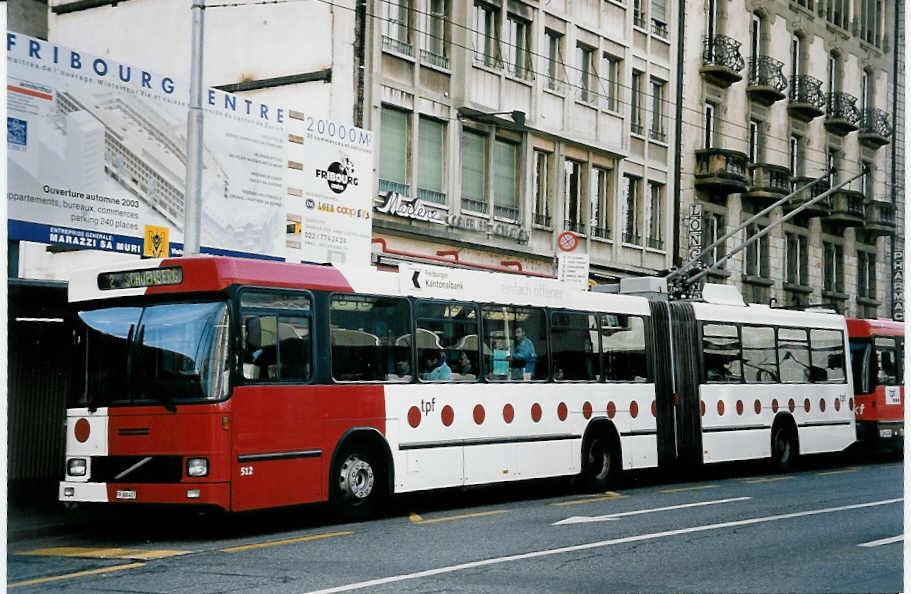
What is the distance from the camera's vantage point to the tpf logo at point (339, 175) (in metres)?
26.9

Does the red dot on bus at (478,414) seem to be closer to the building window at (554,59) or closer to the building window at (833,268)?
the building window at (554,59)

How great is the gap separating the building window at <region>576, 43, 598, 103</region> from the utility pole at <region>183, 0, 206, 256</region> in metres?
17.1

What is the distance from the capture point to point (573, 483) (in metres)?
21.9

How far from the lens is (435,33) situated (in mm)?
30672

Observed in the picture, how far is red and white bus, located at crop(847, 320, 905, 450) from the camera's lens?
2830 cm

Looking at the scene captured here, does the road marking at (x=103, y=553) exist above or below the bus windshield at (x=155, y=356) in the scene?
below

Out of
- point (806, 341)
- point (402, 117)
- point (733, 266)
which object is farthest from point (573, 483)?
point (733, 266)

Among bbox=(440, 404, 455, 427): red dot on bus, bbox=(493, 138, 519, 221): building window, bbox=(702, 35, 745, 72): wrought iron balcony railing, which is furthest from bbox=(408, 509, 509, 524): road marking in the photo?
bbox=(702, 35, 745, 72): wrought iron balcony railing

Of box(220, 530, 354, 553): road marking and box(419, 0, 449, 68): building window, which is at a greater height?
box(419, 0, 449, 68): building window

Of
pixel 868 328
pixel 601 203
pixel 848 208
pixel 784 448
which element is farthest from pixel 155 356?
pixel 848 208

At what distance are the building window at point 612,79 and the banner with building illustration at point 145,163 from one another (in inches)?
444

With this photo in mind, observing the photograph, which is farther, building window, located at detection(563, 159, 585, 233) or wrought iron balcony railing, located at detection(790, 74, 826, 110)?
wrought iron balcony railing, located at detection(790, 74, 826, 110)

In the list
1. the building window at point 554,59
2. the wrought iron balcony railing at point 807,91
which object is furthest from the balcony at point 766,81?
the building window at point 554,59

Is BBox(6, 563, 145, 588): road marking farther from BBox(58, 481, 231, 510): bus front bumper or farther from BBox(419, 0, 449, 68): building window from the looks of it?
BBox(419, 0, 449, 68): building window
